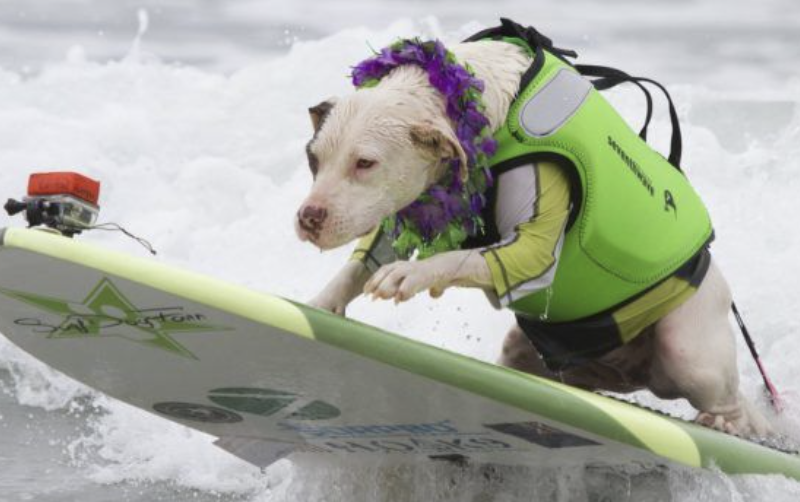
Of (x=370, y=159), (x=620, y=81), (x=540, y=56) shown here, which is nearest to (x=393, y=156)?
(x=370, y=159)

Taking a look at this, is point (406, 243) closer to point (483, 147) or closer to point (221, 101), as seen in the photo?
point (483, 147)

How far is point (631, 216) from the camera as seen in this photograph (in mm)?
3504

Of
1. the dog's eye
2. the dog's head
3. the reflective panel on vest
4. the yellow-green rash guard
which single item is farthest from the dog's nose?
the reflective panel on vest

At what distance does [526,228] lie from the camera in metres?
3.25

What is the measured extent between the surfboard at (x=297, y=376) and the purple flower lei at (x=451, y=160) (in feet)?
1.45

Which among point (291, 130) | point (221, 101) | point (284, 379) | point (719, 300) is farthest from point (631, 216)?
point (221, 101)

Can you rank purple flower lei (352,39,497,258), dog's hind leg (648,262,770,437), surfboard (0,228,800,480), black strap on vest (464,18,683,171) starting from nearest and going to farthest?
surfboard (0,228,800,480) < purple flower lei (352,39,497,258) < black strap on vest (464,18,683,171) < dog's hind leg (648,262,770,437)

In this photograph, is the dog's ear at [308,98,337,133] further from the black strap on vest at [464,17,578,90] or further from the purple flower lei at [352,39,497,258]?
the black strap on vest at [464,17,578,90]

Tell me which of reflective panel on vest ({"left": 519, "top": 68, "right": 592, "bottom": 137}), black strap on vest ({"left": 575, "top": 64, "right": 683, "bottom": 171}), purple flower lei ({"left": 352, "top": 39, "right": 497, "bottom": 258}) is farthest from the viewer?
black strap on vest ({"left": 575, "top": 64, "right": 683, "bottom": 171})

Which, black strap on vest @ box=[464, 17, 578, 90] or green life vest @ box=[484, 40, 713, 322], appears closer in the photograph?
green life vest @ box=[484, 40, 713, 322]

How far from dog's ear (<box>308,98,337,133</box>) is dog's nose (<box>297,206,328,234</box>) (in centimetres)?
28

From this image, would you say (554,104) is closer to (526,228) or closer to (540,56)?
(540,56)

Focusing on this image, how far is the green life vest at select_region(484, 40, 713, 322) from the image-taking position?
3.30m

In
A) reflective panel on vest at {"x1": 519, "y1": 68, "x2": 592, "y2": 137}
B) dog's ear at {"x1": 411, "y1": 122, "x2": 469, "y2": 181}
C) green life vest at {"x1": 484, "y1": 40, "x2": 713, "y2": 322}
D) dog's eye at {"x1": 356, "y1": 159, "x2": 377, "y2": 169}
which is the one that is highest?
dog's eye at {"x1": 356, "y1": 159, "x2": 377, "y2": 169}
